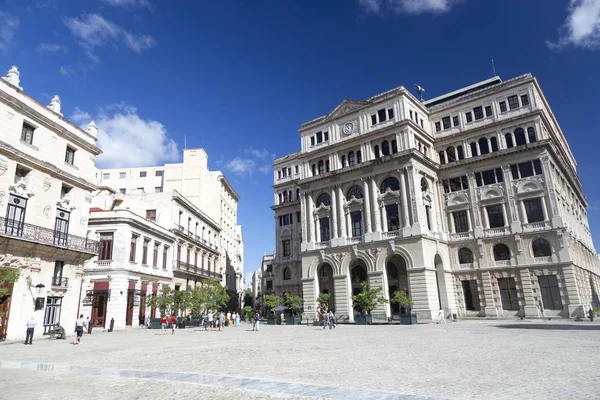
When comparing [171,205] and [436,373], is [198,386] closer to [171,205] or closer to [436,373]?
[436,373]

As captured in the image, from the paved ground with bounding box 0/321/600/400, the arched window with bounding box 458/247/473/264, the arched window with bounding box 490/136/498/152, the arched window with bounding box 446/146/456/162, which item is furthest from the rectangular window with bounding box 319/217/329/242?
the paved ground with bounding box 0/321/600/400

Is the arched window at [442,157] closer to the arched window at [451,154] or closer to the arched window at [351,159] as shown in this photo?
the arched window at [451,154]

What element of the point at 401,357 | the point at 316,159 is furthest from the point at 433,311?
the point at 401,357

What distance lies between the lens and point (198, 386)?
9531 millimetres

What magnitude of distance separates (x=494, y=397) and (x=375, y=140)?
38634 mm

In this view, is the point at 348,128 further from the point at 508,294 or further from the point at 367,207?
the point at 508,294

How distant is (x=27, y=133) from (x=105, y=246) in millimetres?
14567

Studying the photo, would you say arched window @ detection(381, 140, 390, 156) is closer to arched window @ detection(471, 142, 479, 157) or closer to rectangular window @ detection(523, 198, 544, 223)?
arched window @ detection(471, 142, 479, 157)

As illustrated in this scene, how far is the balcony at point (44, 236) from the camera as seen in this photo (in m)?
24.0

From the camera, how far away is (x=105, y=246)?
1495 inches

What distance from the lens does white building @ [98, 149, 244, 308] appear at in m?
63.8

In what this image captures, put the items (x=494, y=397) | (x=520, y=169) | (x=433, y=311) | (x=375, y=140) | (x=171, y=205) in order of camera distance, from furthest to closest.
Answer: (x=171, y=205), (x=375, y=140), (x=520, y=169), (x=433, y=311), (x=494, y=397)

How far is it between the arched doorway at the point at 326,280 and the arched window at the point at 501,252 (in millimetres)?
18087

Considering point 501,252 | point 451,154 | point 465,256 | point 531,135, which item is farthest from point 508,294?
point 451,154
